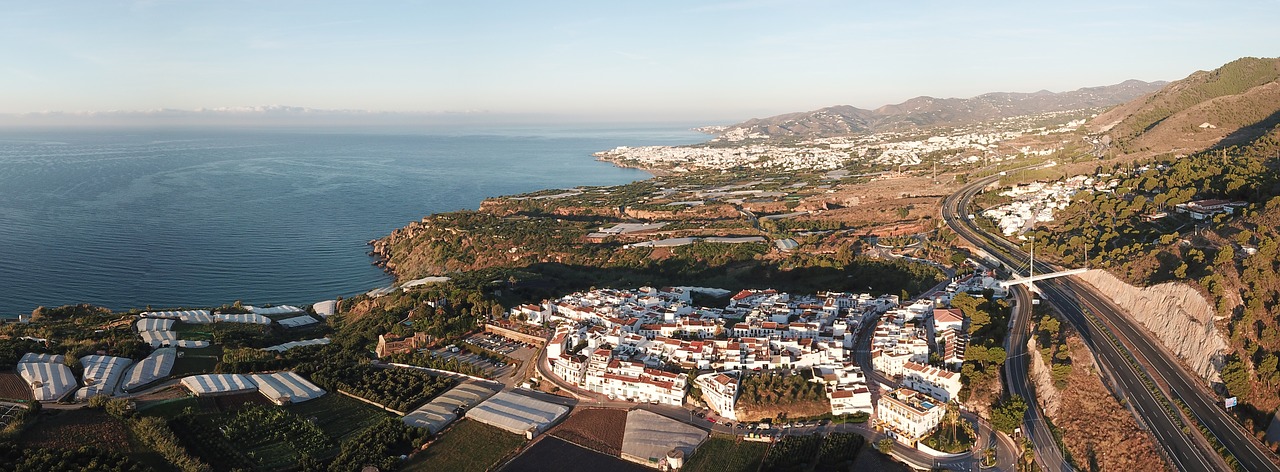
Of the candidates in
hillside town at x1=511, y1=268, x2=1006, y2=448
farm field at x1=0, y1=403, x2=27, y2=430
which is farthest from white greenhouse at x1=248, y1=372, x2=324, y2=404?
hillside town at x1=511, y1=268, x2=1006, y2=448

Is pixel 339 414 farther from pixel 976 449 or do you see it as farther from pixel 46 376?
pixel 976 449

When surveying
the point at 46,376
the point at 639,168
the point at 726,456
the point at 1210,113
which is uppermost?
the point at 1210,113

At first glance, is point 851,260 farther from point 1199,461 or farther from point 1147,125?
point 1147,125

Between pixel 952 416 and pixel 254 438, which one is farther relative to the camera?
pixel 254 438

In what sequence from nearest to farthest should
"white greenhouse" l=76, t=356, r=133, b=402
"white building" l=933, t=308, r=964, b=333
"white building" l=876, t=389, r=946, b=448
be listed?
1. "white building" l=876, t=389, r=946, b=448
2. "white greenhouse" l=76, t=356, r=133, b=402
3. "white building" l=933, t=308, r=964, b=333

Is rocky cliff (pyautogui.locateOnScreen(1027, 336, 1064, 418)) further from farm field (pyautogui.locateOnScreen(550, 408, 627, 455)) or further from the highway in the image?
farm field (pyautogui.locateOnScreen(550, 408, 627, 455))

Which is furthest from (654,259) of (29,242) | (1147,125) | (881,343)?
(1147,125)

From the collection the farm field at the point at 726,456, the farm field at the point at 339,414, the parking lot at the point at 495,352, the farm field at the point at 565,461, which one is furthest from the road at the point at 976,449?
the farm field at the point at 339,414

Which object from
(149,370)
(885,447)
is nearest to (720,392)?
(885,447)
